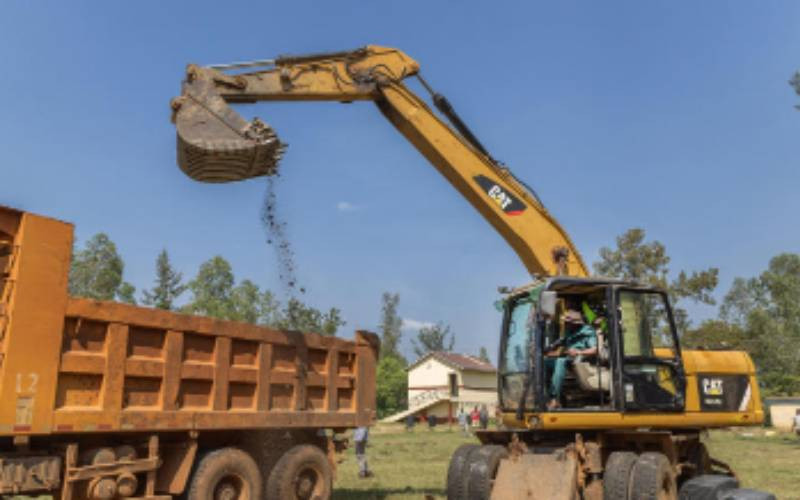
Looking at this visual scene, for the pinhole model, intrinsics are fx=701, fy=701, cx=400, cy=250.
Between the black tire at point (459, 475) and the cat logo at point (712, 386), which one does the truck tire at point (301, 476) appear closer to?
the black tire at point (459, 475)

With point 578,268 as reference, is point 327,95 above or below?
above

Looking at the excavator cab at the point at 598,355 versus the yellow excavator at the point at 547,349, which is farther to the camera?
the excavator cab at the point at 598,355

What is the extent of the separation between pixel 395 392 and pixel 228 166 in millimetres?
54103

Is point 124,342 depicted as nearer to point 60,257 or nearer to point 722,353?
point 60,257

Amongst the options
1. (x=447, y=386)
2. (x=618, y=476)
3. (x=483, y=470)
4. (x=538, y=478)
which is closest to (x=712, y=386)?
(x=618, y=476)

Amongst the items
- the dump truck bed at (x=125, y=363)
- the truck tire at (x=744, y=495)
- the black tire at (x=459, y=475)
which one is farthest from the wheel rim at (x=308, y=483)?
the truck tire at (x=744, y=495)

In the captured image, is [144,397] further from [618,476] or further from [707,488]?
[707,488]

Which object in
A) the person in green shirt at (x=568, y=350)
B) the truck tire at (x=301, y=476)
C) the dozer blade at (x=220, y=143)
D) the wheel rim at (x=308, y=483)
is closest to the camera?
the dozer blade at (x=220, y=143)

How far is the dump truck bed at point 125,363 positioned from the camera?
6090 mm

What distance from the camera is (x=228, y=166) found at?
7016 millimetres

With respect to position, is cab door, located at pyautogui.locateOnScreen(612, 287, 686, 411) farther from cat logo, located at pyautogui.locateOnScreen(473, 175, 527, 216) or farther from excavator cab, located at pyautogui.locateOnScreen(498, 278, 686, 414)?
cat logo, located at pyautogui.locateOnScreen(473, 175, 527, 216)

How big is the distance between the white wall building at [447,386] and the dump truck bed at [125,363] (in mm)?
41231

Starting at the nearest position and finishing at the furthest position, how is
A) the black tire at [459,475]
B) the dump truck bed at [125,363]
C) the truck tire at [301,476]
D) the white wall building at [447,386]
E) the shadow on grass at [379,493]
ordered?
the dump truck bed at [125,363] < the black tire at [459,475] < the truck tire at [301,476] < the shadow on grass at [379,493] < the white wall building at [447,386]

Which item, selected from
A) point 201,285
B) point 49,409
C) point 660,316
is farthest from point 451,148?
point 201,285
